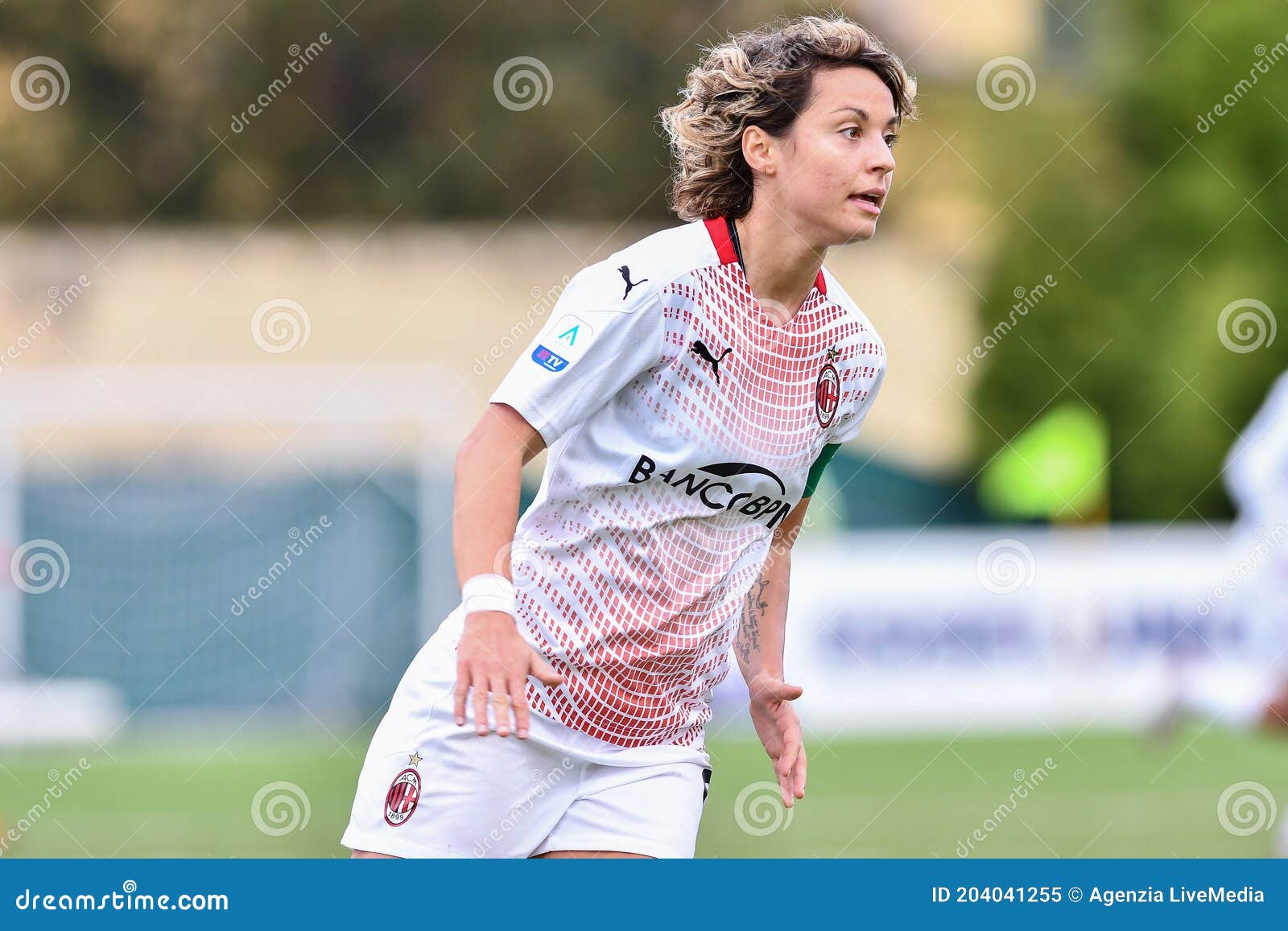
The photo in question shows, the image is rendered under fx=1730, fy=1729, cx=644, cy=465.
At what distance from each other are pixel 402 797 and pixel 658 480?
0.84m

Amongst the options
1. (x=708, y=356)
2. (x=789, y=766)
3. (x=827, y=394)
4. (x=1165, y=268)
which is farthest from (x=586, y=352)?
(x=1165, y=268)

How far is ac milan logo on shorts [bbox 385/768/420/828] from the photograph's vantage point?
356 cm

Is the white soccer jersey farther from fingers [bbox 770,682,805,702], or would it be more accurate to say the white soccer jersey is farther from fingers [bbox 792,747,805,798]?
fingers [bbox 792,747,805,798]

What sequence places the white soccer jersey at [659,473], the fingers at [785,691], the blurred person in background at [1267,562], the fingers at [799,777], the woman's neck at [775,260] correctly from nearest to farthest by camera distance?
the white soccer jersey at [659,473], the woman's neck at [775,260], the fingers at [785,691], the fingers at [799,777], the blurred person in background at [1267,562]

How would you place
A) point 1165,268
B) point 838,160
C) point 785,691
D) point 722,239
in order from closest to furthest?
1. point 838,160
2. point 722,239
3. point 785,691
4. point 1165,268

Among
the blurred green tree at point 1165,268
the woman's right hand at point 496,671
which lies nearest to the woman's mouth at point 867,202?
the woman's right hand at point 496,671

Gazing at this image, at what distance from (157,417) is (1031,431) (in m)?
9.28

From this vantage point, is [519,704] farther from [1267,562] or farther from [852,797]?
[852,797]

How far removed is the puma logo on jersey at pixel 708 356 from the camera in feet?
11.6

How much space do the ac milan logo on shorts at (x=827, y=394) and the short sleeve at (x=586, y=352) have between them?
1.37ft

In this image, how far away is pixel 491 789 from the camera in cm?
356

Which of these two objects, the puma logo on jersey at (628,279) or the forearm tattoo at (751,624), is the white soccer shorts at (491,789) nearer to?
the forearm tattoo at (751,624)

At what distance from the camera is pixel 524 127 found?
75.6ft
